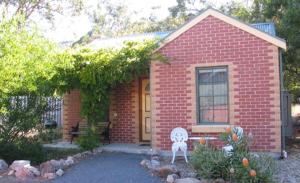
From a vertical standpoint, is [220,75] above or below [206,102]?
above

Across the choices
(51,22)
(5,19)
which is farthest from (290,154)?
(51,22)

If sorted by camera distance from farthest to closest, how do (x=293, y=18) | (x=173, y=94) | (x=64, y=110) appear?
(x=64, y=110)
(x=293, y=18)
(x=173, y=94)

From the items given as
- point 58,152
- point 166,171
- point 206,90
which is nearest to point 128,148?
point 58,152

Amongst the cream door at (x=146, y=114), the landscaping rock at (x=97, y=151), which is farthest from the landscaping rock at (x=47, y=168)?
the cream door at (x=146, y=114)

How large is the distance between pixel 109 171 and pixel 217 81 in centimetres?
422

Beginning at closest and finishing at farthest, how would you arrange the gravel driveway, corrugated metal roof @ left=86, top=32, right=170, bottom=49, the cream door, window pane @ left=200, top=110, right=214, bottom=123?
the gravel driveway
window pane @ left=200, top=110, right=214, bottom=123
corrugated metal roof @ left=86, top=32, right=170, bottom=49
the cream door

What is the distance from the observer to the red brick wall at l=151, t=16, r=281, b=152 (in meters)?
10.9

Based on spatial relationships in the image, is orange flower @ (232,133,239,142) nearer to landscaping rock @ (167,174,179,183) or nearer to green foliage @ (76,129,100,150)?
landscaping rock @ (167,174,179,183)

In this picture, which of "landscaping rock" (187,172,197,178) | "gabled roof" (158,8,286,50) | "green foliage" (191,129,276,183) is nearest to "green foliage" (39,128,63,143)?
"gabled roof" (158,8,286,50)

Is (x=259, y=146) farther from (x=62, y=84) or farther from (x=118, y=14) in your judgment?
(x=118, y=14)

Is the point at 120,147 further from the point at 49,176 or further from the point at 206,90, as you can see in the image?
the point at 49,176

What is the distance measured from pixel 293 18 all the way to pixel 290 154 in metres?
5.00

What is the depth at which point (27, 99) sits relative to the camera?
11.2 metres

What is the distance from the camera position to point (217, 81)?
37.7ft
